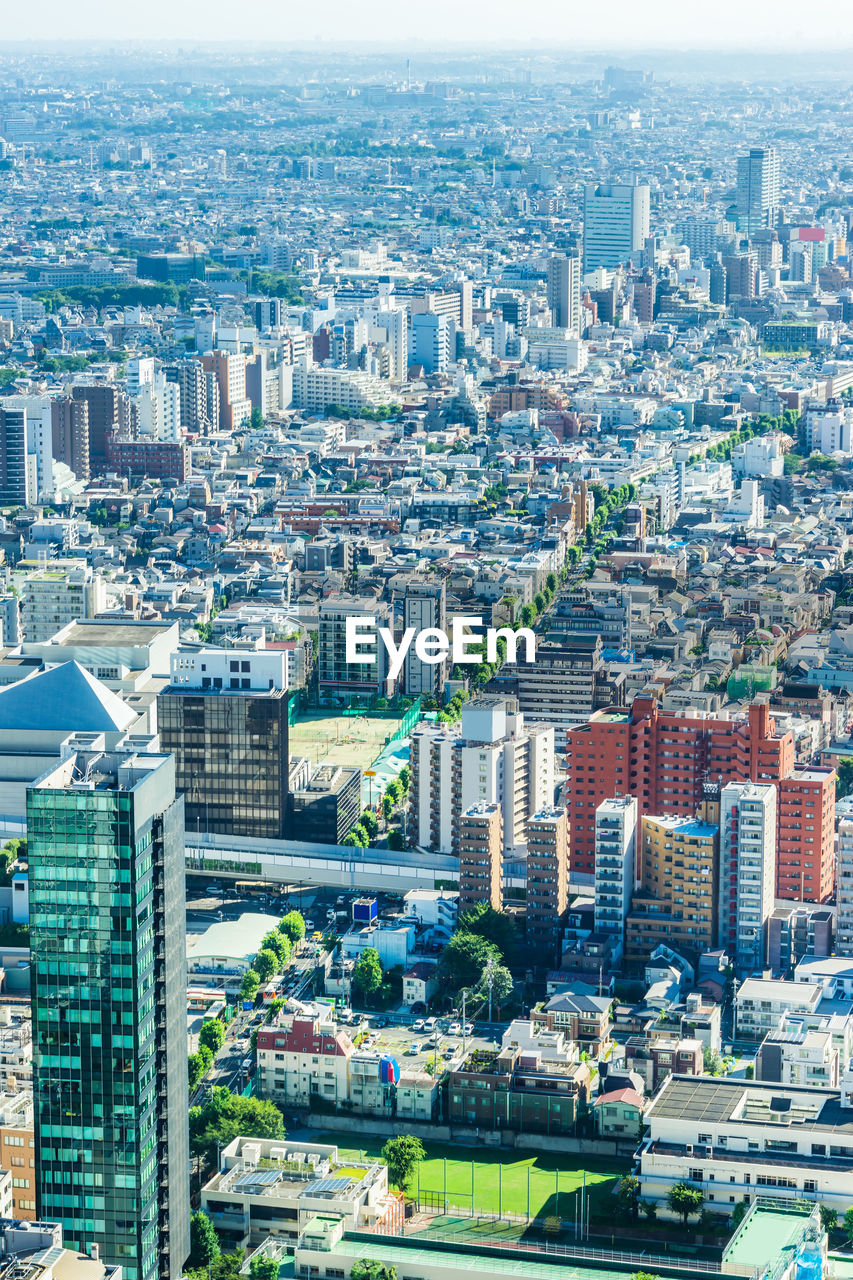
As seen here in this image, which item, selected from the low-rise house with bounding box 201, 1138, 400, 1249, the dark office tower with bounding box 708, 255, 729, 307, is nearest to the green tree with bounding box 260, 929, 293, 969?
the low-rise house with bounding box 201, 1138, 400, 1249

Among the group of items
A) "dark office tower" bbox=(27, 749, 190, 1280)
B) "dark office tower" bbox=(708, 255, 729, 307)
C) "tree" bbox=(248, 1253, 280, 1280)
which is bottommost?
"dark office tower" bbox=(708, 255, 729, 307)

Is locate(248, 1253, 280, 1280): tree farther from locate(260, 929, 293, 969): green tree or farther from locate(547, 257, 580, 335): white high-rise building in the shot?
locate(547, 257, 580, 335): white high-rise building

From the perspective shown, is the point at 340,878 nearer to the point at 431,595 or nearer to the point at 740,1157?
the point at 740,1157

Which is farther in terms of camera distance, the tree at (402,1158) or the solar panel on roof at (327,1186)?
the tree at (402,1158)

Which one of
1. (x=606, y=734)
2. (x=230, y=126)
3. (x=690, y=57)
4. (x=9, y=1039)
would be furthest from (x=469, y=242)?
(x=690, y=57)

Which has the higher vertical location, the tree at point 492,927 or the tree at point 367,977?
the tree at point 492,927

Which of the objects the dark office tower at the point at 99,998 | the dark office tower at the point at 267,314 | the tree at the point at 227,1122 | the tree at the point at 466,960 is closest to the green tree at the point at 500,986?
the tree at the point at 466,960

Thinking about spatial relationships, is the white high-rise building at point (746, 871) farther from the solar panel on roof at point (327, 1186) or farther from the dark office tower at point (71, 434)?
the dark office tower at point (71, 434)
